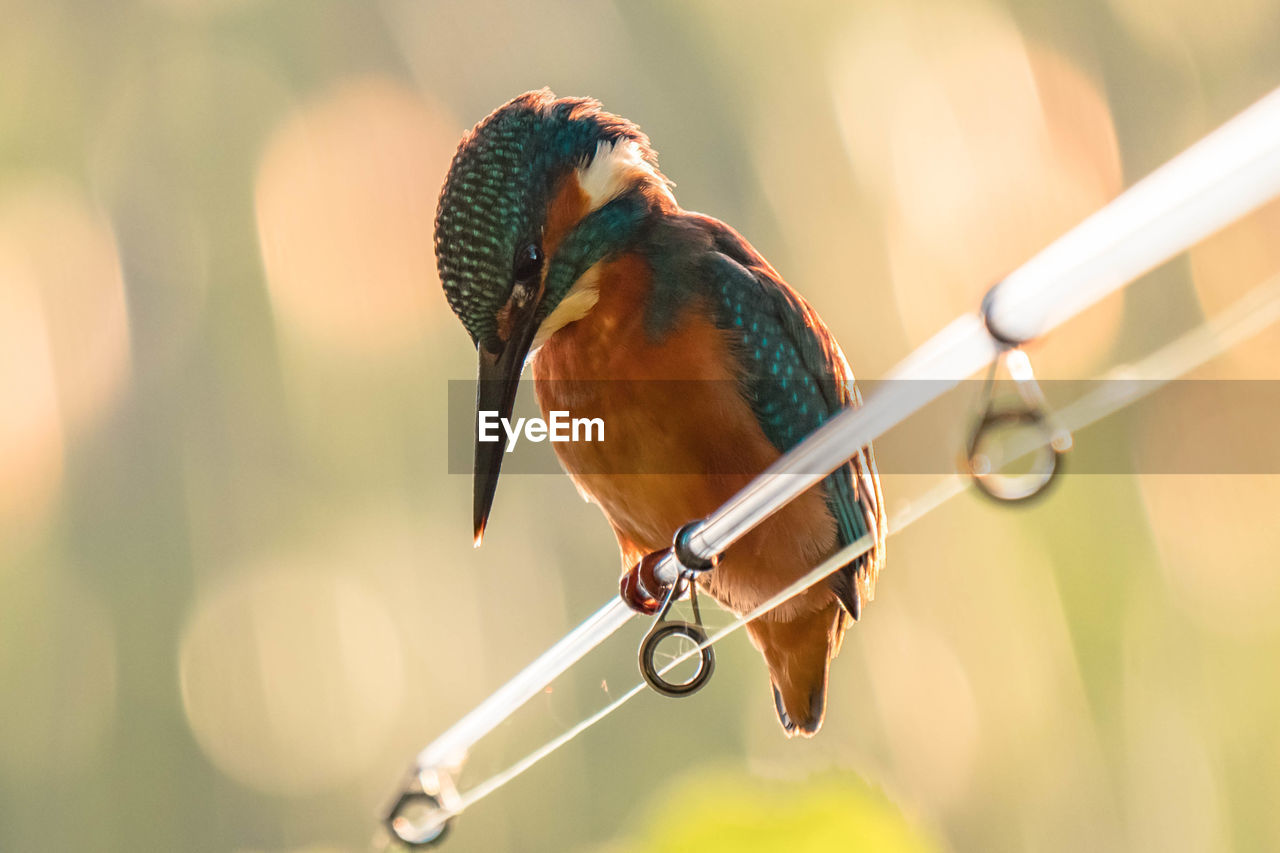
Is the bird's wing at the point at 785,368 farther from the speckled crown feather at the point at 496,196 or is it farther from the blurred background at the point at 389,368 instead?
the blurred background at the point at 389,368

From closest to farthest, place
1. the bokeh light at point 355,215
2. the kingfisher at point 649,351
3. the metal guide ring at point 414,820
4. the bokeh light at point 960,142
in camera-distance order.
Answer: the metal guide ring at point 414,820 < the kingfisher at point 649,351 < the bokeh light at point 960,142 < the bokeh light at point 355,215

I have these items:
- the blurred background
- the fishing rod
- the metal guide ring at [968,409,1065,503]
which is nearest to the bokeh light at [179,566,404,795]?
the blurred background

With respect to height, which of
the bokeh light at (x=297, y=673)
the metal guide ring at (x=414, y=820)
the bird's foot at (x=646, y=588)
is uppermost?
the bird's foot at (x=646, y=588)

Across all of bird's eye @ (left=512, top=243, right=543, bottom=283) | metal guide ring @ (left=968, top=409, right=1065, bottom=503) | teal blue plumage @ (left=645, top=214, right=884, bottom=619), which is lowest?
teal blue plumage @ (left=645, top=214, right=884, bottom=619)

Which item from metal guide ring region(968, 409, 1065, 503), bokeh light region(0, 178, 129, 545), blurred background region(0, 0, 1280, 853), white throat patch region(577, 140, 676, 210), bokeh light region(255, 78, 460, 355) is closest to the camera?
metal guide ring region(968, 409, 1065, 503)

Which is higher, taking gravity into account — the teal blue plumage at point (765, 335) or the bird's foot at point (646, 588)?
the teal blue plumage at point (765, 335)

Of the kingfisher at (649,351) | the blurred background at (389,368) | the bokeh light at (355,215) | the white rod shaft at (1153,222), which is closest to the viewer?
the white rod shaft at (1153,222)

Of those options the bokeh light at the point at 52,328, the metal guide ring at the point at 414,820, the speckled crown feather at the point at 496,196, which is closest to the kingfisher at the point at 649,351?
the speckled crown feather at the point at 496,196

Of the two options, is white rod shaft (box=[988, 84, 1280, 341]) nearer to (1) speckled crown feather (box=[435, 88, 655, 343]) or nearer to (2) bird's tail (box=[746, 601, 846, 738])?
(1) speckled crown feather (box=[435, 88, 655, 343])

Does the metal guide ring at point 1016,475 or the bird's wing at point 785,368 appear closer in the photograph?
the metal guide ring at point 1016,475

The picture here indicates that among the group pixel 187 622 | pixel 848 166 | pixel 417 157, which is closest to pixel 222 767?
pixel 187 622
